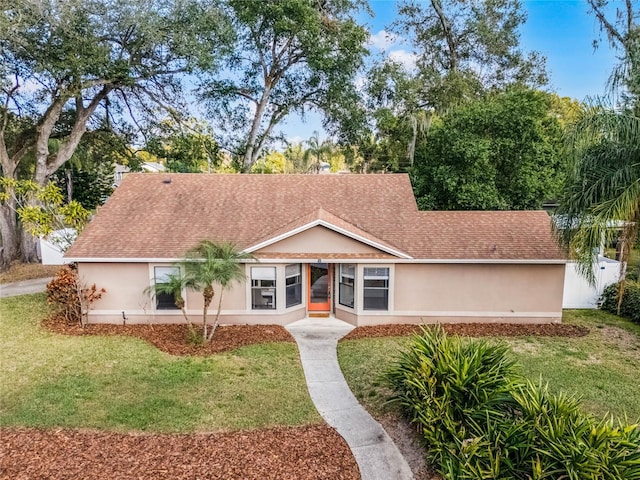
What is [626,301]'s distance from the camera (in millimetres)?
15328

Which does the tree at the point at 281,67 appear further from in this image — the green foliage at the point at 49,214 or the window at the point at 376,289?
the window at the point at 376,289

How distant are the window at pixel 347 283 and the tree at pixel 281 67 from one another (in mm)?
16209

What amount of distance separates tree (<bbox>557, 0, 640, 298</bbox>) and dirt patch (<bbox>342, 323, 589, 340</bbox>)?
3202 mm

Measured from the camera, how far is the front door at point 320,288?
14.7 meters

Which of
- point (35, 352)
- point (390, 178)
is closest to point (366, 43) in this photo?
point (390, 178)

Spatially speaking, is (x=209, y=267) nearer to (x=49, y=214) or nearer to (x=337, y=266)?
(x=337, y=266)

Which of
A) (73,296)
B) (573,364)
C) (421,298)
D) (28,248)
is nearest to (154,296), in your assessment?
(73,296)

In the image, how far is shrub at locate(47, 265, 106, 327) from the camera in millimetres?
13375

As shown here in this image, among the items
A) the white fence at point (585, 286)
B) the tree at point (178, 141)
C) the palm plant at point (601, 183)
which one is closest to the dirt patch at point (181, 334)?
the palm plant at point (601, 183)

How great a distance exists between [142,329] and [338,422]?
8221mm

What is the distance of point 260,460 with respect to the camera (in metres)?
6.55

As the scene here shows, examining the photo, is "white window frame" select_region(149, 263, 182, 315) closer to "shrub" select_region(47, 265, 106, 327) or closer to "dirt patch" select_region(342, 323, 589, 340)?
"shrub" select_region(47, 265, 106, 327)

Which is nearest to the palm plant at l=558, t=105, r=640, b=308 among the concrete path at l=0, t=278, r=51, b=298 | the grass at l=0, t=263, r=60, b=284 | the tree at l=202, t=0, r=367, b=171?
the tree at l=202, t=0, r=367, b=171

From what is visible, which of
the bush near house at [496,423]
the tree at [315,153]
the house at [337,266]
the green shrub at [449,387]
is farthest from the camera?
the tree at [315,153]
